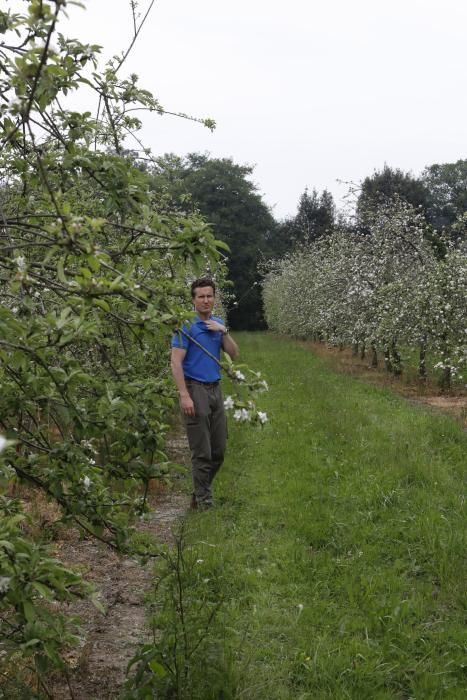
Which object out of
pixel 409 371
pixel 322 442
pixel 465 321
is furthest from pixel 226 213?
pixel 322 442

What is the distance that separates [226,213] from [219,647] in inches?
A: 2064

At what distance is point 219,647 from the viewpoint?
363 centimetres

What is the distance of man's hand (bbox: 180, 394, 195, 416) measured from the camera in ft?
19.9

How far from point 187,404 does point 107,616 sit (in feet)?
6.85

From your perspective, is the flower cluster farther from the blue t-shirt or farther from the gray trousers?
the blue t-shirt

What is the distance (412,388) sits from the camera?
15.8 metres

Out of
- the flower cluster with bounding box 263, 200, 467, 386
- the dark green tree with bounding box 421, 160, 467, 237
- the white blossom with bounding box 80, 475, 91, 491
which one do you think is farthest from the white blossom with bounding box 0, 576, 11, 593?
the dark green tree with bounding box 421, 160, 467, 237

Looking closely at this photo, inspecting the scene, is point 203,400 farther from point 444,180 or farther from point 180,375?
point 444,180

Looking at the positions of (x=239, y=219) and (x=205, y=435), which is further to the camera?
(x=239, y=219)

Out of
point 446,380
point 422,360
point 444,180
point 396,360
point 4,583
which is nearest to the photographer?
point 4,583

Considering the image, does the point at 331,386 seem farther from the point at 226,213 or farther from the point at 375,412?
the point at 226,213

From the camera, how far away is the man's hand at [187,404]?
6055 mm

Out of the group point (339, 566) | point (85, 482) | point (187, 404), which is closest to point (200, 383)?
point (187, 404)

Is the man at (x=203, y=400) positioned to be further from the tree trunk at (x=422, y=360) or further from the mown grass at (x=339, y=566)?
the tree trunk at (x=422, y=360)
